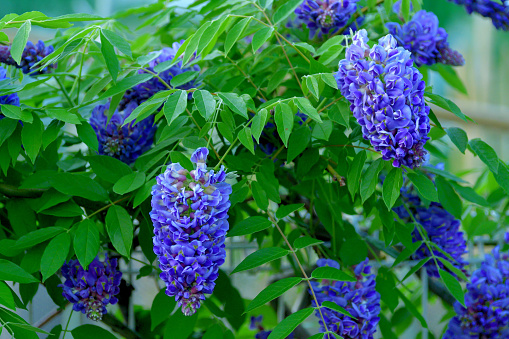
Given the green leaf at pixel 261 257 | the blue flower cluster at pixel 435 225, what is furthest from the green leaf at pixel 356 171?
the blue flower cluster at pixel 435 225

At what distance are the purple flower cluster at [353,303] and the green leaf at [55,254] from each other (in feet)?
1.01

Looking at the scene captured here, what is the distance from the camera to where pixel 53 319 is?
2.95 feet

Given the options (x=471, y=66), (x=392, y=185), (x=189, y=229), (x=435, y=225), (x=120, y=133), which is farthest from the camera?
(x=471, y=66)

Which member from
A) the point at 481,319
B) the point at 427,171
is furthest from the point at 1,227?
the point at 481,319

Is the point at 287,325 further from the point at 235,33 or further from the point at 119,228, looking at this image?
the point at 235,33

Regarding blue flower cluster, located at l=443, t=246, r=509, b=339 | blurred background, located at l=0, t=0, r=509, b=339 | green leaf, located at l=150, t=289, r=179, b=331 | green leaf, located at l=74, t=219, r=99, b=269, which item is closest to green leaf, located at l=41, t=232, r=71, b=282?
green leaf, located at l=74, t=219, r=99, b=269

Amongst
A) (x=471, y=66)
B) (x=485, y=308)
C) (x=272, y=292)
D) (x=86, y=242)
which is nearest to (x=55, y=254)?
(x=86, y=242)

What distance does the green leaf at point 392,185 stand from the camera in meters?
0.59

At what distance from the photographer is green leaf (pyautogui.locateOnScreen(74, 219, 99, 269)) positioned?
1.87ft

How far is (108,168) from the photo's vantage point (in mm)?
641

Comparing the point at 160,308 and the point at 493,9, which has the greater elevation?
the point at 493,9

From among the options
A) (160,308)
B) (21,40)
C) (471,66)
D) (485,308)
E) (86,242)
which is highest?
(21,40)

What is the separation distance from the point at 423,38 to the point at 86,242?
53cm

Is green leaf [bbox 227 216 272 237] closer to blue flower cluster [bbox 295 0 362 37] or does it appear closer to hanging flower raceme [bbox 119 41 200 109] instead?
hanging flower raceme [bbox 119 41 200 109]
